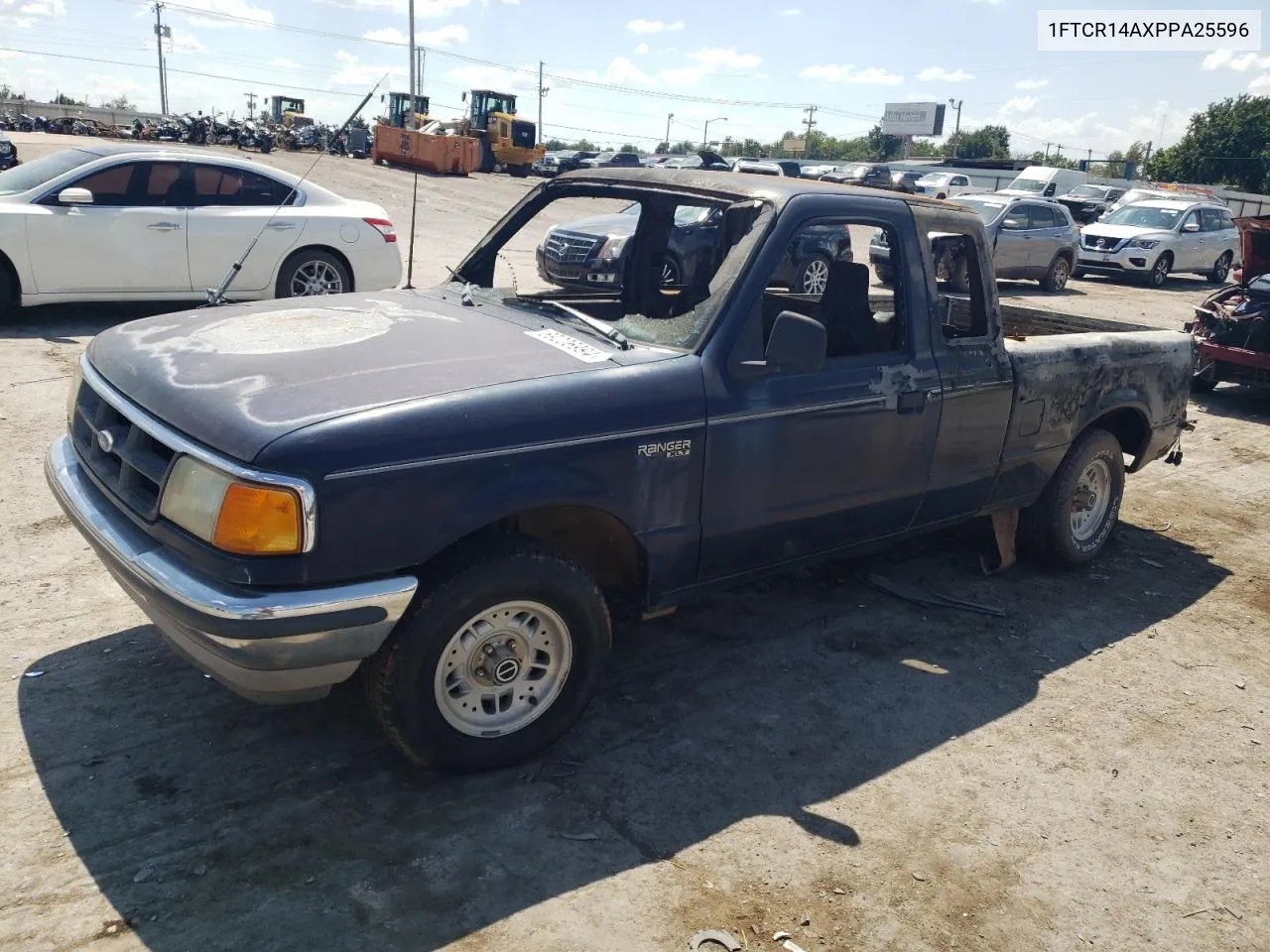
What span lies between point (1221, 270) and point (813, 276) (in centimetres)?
2323

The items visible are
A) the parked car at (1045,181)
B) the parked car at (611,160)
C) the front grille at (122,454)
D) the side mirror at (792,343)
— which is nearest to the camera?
the front grille at (122,454)

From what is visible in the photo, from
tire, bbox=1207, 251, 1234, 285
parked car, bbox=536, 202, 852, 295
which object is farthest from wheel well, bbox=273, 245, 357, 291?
tire, bbox=1207, 251, 1234, 285

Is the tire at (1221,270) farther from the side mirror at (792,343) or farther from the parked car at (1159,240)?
the side mirror at (792,343)

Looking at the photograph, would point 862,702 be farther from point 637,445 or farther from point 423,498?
point 423,498

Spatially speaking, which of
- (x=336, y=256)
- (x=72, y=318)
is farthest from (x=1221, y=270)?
(x=72, y=318)

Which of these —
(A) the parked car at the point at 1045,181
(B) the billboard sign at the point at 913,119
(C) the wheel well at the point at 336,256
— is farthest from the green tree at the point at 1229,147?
(C) the wheel well at the point at 336,256

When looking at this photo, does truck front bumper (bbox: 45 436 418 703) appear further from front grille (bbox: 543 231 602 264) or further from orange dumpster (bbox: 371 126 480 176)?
orange dumpster (bbox: 371 126 480 176)

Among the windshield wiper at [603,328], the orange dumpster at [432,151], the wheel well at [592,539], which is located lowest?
the wheel well at [592,539]

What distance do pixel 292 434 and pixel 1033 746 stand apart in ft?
9.52

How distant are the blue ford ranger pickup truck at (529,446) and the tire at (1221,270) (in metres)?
21.6

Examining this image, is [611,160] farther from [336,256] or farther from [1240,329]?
[1240,329]

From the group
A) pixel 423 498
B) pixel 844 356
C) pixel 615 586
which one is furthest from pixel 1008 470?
pixel 423 498

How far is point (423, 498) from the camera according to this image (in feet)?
9.71

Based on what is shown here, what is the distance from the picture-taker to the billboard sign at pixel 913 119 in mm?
97688
